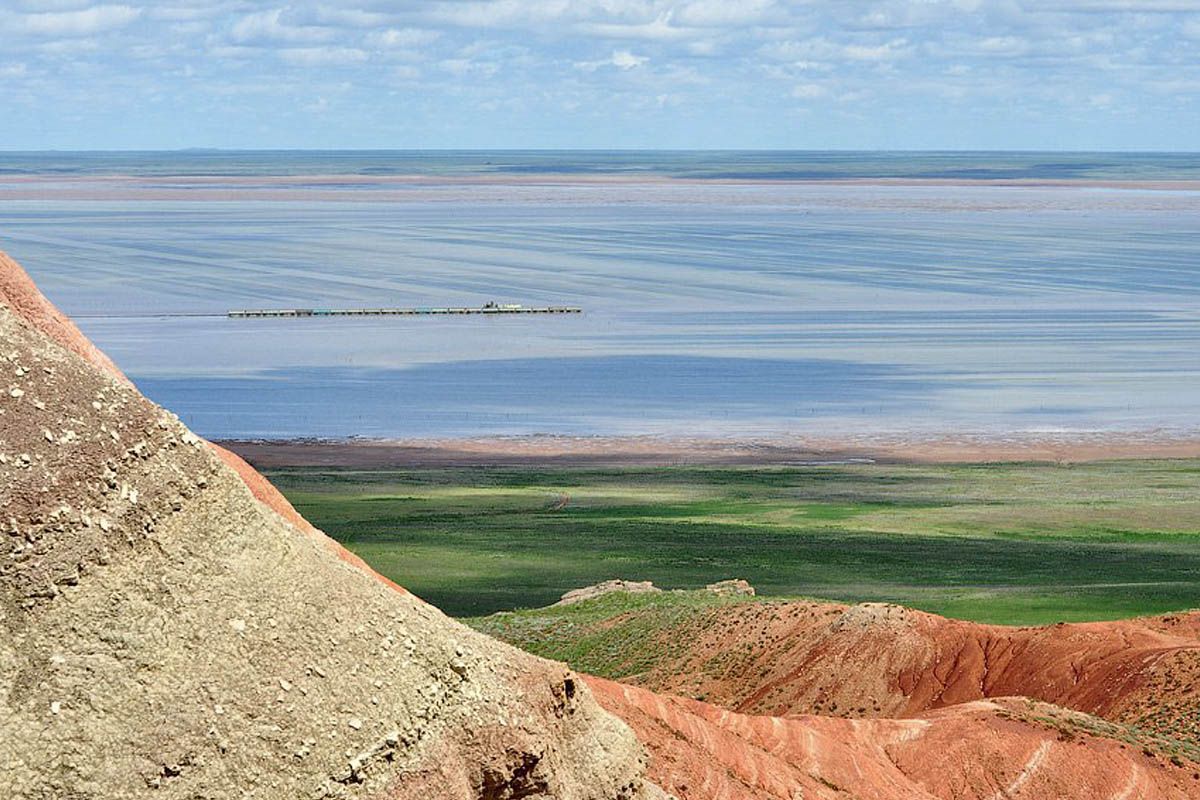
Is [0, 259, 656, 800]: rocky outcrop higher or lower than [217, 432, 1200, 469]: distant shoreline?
higher

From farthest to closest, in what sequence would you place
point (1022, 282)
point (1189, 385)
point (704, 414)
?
point (1022, 282)
point (1189, 385)
point (704, 414)

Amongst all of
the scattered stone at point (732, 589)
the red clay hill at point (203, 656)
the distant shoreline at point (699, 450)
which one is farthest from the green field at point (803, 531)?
the red clay hill at point (203, 656)

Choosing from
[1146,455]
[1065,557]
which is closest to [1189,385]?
[1146,455]

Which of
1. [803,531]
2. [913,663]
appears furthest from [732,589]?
[803,531]

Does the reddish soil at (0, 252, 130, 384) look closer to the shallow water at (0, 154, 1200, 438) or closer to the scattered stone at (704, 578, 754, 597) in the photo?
the scattered stone at (704, 578, 754, 597)

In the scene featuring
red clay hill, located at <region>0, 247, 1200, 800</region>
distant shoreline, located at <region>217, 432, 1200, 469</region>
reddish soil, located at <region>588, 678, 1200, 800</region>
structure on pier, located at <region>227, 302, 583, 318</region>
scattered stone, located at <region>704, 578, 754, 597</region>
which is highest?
structure on pier, located at <region>227, 302, 583, 318</region>

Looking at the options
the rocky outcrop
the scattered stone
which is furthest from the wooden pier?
the rocky outcrop

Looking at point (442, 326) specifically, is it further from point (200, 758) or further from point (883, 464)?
point (200, 758)

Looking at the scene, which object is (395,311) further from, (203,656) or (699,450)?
(203,656)
